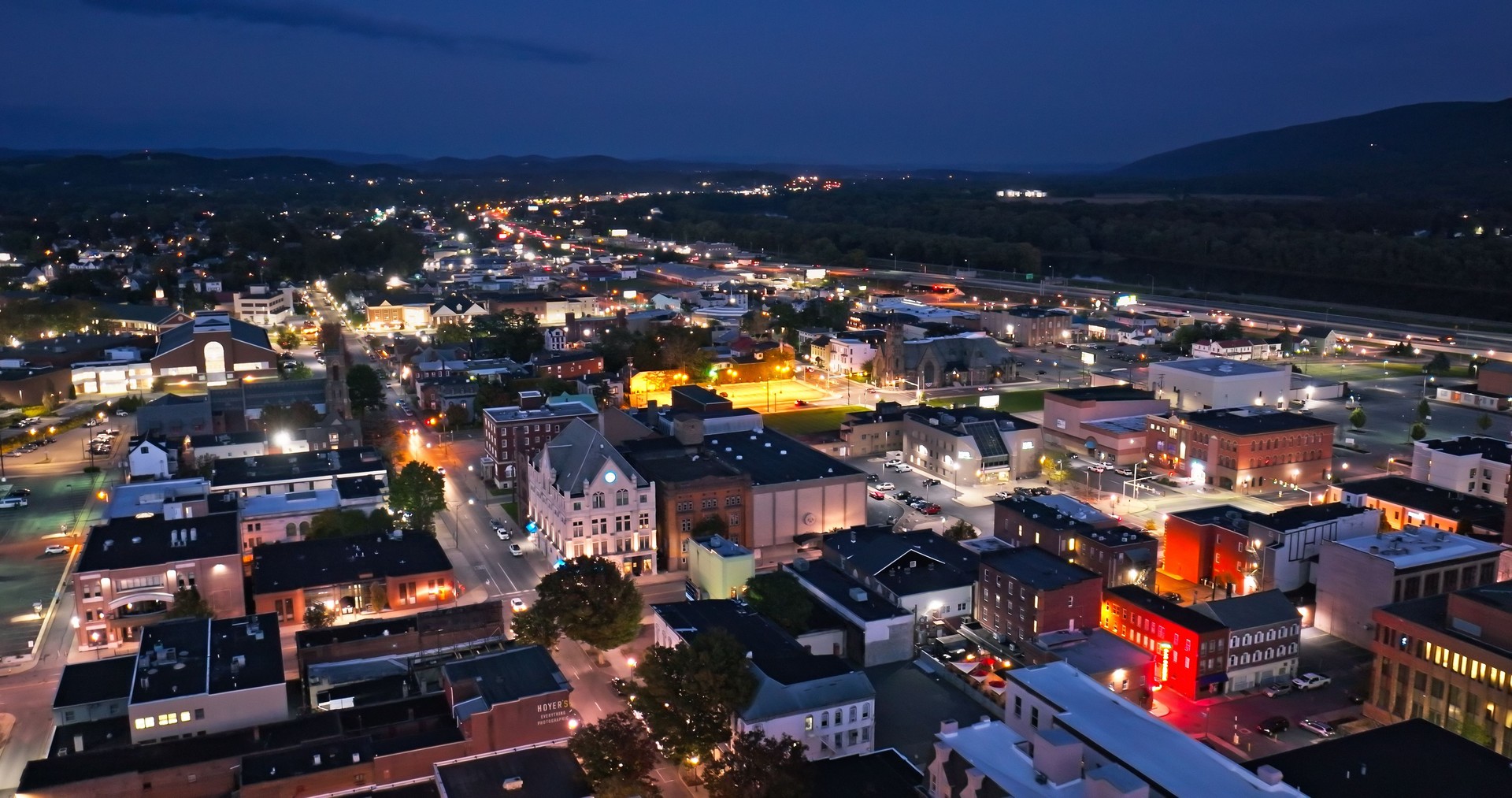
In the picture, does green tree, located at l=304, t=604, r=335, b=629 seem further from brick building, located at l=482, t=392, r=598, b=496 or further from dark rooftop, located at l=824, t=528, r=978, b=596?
dark rooftop, located at l=824, t=528, r=978, b=596

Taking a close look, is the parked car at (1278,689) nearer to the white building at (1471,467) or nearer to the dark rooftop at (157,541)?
the white building at (1471,467)

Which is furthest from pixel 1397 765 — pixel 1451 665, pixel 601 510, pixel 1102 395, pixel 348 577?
pixel 1102 395

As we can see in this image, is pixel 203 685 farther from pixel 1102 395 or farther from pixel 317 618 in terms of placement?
pixel 1102 395

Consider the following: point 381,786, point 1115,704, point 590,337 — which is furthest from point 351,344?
point 1115,704

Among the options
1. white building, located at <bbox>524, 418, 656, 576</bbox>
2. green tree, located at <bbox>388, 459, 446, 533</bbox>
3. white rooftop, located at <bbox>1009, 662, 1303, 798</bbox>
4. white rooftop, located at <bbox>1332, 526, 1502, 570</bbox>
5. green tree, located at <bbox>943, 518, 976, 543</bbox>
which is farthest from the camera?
green tree, located at <bbox>388, 459, 446, 533</bbox>

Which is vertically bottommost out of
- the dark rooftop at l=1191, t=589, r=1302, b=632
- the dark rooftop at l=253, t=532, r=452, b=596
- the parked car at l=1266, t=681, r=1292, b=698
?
the parked car at l=1266, t=681, r=1292, b=698

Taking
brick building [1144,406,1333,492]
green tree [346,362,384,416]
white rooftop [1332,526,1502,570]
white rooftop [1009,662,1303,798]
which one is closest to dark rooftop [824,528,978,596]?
white rooftop [1009,662,1303,798]

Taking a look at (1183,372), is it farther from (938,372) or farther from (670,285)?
(670,285)
